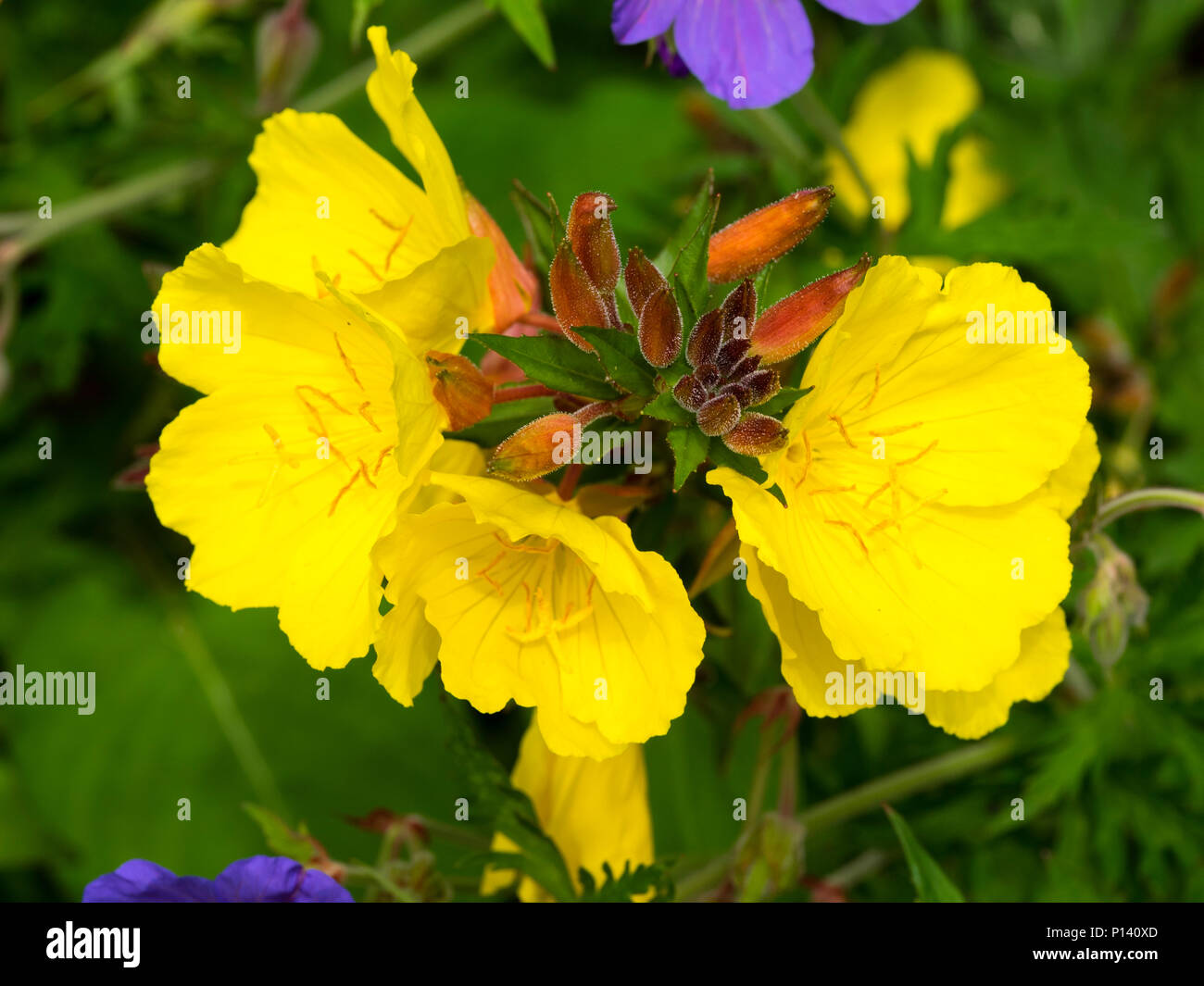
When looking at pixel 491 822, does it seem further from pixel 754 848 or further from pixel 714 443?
pixel 714 443

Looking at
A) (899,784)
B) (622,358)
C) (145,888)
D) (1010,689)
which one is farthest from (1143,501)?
(145,888)

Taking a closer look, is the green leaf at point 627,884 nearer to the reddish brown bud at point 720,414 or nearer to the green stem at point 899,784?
the green stem at point 899,784

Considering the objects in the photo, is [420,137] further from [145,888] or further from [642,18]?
[145,888]

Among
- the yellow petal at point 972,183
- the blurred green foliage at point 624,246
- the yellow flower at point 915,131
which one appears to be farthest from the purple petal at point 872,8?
the yellow petal at point 972,183

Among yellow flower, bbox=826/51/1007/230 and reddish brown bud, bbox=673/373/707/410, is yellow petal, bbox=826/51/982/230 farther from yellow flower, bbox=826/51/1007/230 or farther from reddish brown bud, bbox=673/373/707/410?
reddish brown bud, bbox=673/373/707/410

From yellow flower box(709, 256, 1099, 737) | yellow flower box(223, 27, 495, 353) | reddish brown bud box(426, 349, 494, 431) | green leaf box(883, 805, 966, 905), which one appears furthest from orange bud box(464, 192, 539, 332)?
green leaf box(883, 805, 966, 905)

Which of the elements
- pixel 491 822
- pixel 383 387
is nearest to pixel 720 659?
pixel 491 822
